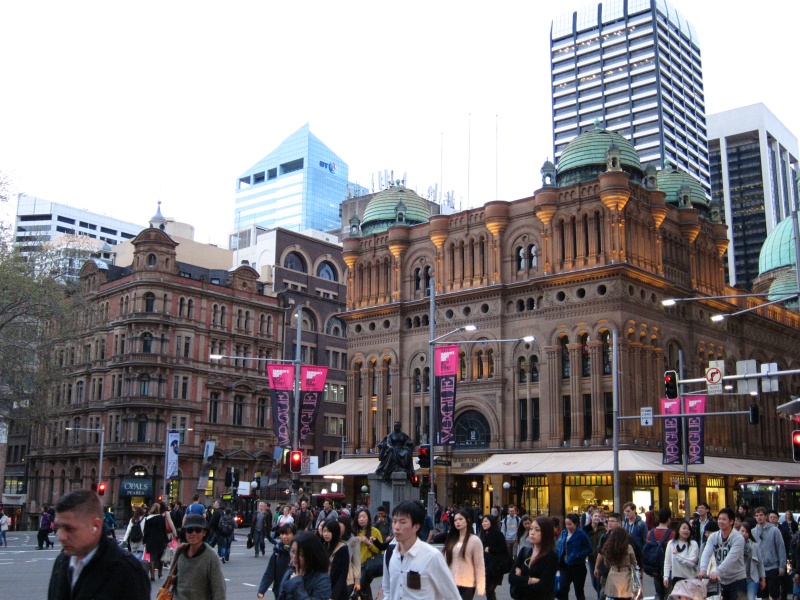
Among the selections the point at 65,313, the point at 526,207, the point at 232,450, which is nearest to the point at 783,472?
the point at 526,207

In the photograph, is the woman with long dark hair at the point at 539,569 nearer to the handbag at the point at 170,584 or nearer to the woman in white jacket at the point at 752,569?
the handbag at the point at 170,584

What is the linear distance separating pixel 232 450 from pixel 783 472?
40585mm

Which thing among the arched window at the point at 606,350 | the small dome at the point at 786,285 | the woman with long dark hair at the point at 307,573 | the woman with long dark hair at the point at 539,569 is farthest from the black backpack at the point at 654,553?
the small dome at the point at 786,285

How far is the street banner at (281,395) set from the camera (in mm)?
38031

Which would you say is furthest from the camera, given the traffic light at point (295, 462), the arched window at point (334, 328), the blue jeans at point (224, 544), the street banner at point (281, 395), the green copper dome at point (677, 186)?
the arched window at point (334, 328)

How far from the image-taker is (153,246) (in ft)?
236

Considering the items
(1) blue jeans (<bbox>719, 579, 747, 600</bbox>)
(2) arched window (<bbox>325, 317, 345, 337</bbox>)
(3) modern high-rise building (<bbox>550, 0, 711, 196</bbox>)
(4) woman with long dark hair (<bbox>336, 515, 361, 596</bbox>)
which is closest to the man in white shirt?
(4) woman with long dark hair (<bbox>336, 515, 361, 596</bbox>)

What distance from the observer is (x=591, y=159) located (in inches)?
2275

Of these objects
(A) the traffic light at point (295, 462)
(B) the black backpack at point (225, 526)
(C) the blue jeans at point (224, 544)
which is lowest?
(C) the blue jeans at point (224, 544)

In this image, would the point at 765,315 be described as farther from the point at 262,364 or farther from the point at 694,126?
the point at 694,126

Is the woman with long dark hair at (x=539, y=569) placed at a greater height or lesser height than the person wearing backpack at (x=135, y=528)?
greater

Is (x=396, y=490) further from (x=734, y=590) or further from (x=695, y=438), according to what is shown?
(x=695, y=438)

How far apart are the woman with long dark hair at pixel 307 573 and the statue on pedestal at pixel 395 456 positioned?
21755mm

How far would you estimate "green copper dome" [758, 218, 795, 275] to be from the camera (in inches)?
3788
